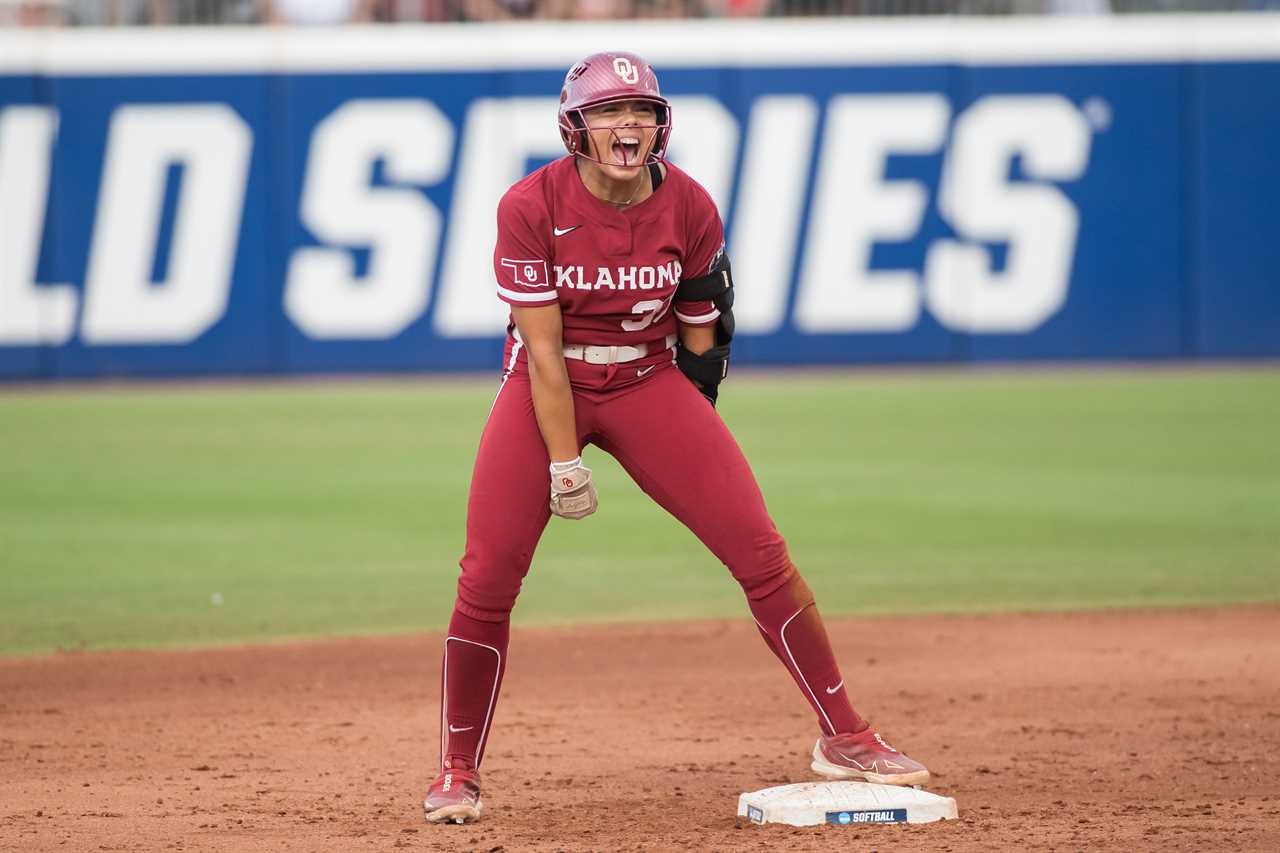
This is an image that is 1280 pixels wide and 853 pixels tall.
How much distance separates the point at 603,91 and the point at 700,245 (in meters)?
0.53

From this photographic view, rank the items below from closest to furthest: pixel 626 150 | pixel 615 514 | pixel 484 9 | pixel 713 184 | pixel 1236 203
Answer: pixel 626 150
pixel 615 514
pixel 713 184
pixel 484 9
pixel 1236 203

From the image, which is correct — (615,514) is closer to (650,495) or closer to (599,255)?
(650,495)

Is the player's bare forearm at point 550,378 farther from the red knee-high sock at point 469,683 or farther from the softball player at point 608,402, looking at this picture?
the red knee-high sock at point 469,683

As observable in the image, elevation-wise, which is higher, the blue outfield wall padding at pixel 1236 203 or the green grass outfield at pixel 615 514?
the blue outfield wall padding at pixel 1236 203

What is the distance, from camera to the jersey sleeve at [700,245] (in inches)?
202

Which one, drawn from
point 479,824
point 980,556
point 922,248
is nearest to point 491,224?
point 922,248

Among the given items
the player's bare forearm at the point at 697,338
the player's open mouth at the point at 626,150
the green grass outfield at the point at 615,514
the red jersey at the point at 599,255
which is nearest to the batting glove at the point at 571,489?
the red jersey at the point at 599,255

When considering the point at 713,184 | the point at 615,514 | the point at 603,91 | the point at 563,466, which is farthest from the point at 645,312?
the point at 713,184

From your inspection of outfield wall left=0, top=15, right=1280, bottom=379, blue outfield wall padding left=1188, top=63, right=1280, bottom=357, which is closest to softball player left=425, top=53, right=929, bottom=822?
outfield wall left=0, top=15, right=1280, bottom=379

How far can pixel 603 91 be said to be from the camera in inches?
193

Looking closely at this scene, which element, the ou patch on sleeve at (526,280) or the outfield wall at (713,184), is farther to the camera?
the outfield wall at (713,184)

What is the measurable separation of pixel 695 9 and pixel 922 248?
3736 mm

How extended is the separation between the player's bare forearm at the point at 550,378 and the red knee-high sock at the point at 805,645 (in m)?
0.71

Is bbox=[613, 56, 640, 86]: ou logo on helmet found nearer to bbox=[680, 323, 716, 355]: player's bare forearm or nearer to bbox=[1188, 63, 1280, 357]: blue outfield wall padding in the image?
bbox=[680, 323, 716, 355]: player's bare forearm
